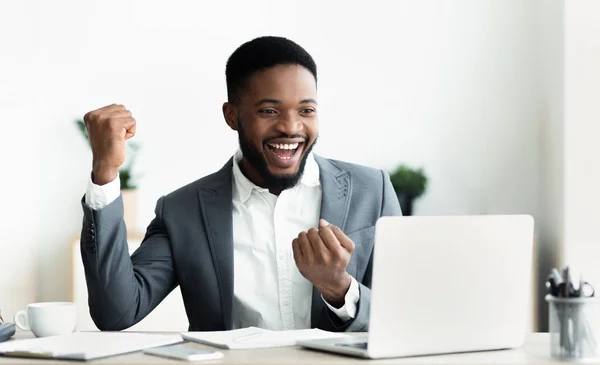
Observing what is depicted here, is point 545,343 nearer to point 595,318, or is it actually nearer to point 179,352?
point 595,318

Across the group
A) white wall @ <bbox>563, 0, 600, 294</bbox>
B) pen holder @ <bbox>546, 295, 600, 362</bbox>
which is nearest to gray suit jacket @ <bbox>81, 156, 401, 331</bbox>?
pen holder @ <bbox>546, 295, 600, 362</bbox>

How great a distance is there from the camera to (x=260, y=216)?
7.10 feet

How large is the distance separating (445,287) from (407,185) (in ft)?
8.47

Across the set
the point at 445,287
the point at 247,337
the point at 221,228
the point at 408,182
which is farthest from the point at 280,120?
the point at 408,182

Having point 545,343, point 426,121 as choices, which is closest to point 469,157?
point 426,121

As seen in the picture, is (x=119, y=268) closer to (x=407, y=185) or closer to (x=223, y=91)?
(x=407, y=185)

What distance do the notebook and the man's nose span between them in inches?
26.4

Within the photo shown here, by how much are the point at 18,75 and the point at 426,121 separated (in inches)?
78.1

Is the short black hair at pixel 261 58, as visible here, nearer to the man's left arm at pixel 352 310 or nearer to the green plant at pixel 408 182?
the man's left arm at pixel 352 310

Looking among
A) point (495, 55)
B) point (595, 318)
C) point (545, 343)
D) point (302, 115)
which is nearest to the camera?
point (595, 318)

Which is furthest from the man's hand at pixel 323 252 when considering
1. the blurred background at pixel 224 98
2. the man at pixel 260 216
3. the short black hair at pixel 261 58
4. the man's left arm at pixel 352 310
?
the blurred background at pixel 224 98

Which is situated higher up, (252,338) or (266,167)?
(266,167)

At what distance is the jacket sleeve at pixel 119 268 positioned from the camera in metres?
1.80

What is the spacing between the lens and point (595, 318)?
1.33 metres
